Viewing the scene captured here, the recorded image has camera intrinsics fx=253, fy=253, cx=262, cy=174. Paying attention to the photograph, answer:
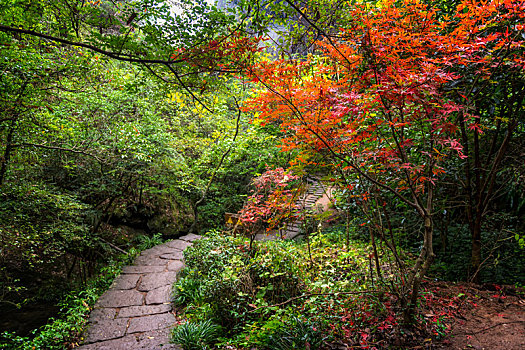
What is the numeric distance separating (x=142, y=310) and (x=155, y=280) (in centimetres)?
95

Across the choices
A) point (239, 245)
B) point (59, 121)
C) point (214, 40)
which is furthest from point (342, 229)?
point (59, 121)

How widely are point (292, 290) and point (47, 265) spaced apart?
17.7ft

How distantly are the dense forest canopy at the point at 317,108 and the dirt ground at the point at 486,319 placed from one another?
29 cm

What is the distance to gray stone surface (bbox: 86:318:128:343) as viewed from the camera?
3.11 m

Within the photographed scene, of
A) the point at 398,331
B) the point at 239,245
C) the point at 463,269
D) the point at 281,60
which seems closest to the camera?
the point at 398,331

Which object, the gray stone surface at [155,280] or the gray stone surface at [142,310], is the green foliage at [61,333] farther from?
the gray stone surface at [155,280]

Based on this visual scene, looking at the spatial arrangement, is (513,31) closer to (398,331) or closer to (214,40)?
(214,40)

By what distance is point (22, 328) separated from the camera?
4.20 m

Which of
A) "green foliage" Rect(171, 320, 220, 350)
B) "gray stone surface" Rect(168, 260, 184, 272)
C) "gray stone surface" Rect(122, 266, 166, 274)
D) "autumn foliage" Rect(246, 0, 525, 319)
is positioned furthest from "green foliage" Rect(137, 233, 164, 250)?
"autumn foliage" Rect(246, 0, 525, 319)

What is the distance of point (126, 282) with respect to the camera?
4.52 meters

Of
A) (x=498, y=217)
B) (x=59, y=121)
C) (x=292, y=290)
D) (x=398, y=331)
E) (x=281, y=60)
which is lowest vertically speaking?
(x=292, y=290)

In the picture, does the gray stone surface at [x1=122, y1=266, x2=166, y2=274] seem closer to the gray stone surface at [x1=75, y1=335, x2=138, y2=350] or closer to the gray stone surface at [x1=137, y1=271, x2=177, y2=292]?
the gray stone surface at [x1=137, y1=271, x2=177, y2=292]

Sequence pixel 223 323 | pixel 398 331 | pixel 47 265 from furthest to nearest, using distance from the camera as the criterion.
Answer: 1. pixel 47 265
2. pixel 223 323
3. pixel 398 331

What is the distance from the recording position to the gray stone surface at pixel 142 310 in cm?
360
